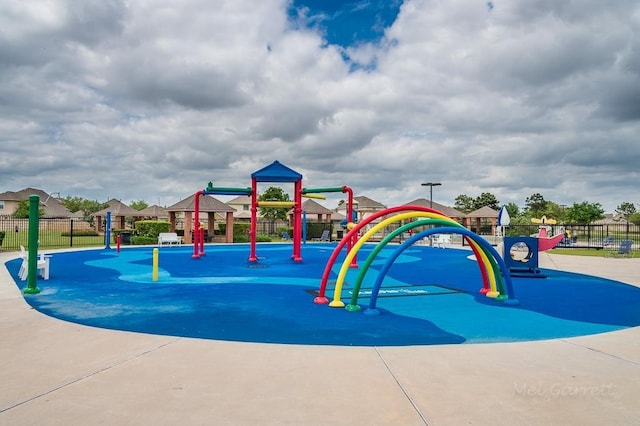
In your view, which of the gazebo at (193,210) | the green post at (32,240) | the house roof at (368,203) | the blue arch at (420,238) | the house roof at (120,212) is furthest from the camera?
the house roof at (368,203)

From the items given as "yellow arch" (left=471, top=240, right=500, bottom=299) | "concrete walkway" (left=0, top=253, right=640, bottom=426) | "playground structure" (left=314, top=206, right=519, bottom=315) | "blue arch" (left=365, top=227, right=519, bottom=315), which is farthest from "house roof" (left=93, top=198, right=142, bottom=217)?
"concrete walkway" (left=0, top=253, right=640, bottom=426)

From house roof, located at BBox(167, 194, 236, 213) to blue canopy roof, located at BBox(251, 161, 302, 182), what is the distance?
46.8 feet

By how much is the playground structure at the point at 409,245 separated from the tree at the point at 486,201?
289ft

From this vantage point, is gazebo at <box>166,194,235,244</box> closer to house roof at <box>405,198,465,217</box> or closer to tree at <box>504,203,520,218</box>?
house roof at <box>405,198,465,217</box>

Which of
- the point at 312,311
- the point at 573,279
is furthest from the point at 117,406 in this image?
the point at 573,279

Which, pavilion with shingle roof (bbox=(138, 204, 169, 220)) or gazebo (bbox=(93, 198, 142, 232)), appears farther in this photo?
pavilion with shingle roof (bbox=(138, 204, 169, 220))

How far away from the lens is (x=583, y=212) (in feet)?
232

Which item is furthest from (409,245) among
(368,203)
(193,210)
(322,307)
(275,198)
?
(368,203)

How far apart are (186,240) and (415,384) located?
29438 millimetres

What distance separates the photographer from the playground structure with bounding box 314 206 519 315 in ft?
27.2

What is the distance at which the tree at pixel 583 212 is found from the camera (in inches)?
2781

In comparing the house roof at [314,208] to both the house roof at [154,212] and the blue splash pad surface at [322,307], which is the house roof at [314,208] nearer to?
the house roof at [154,212]

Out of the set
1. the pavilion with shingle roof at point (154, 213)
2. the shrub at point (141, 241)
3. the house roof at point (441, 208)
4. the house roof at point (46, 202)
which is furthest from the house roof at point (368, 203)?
the house roof at point (46, 202)

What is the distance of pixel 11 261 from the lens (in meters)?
17.7
